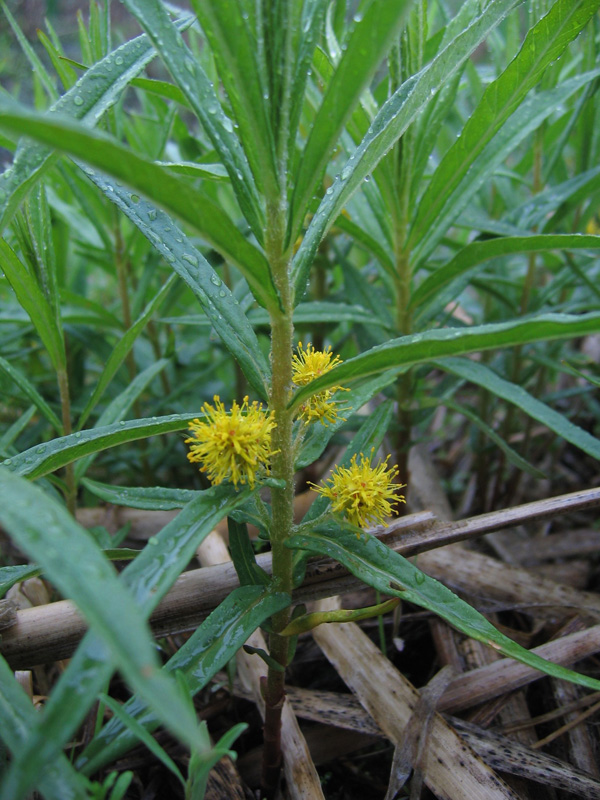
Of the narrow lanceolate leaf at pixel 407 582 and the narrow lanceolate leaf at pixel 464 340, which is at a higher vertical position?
the narrow lanceolate leaf at pixel 464 340

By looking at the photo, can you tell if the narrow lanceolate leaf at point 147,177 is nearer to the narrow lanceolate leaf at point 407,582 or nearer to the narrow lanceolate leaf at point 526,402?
the narrow lanceolate leaf at point 407,582

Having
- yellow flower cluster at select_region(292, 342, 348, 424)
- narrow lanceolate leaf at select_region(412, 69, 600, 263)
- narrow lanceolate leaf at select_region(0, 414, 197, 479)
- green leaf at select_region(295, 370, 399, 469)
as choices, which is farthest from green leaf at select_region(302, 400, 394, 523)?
narrow lanceolate leaf at select_region(412, 69, 600, 263)

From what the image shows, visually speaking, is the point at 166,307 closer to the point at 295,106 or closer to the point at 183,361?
the point at 183,361

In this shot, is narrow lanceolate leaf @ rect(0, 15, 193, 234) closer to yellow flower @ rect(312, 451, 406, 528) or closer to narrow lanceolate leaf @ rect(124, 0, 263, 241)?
narrow lanceolate leaf @ rect(124, 0, 263, 241)

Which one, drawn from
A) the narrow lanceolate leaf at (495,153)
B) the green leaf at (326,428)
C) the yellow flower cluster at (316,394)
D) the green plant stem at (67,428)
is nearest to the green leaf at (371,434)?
the green leaf at (326,428)

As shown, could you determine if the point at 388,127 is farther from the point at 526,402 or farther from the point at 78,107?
the point at 526,402

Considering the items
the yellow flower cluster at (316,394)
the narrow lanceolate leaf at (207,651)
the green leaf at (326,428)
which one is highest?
the yellow flower cluster at (316,394)

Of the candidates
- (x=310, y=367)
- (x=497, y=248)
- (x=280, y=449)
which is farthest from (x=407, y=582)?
(x=497, y=248)

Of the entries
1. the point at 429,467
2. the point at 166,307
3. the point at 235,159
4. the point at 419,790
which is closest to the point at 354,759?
the point at 419,790
